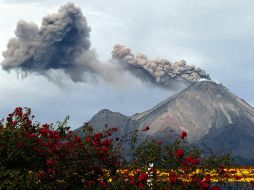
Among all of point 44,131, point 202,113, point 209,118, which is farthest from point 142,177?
point 202,113

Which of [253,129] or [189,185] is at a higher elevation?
[253,129]

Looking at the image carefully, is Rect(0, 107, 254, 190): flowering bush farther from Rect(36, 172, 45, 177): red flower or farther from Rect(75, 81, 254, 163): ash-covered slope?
Rect(75, 81, 254, 163): ash-covered slope

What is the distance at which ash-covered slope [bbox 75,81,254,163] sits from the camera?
16725 centimetres

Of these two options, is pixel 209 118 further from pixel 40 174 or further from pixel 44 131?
pixel 40 174

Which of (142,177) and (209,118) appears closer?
(142,177)

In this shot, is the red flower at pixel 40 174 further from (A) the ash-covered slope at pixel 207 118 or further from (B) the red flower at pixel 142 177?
(A) the ash-covered slope at pixel 207 118

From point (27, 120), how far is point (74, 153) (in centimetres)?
174

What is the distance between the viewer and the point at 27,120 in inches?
528

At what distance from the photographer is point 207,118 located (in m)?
183

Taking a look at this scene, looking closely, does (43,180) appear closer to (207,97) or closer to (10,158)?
(10,158)

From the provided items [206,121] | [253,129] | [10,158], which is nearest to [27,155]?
[10,158]

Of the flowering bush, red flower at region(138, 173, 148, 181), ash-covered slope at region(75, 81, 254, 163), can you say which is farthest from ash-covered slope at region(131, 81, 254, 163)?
red flower at region(138, 173, 148, 181)

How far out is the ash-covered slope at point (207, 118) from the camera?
167 metres

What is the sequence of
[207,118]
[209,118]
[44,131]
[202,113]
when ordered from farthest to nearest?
[202,113] < [207,118] < [209,118] < [44,131]
